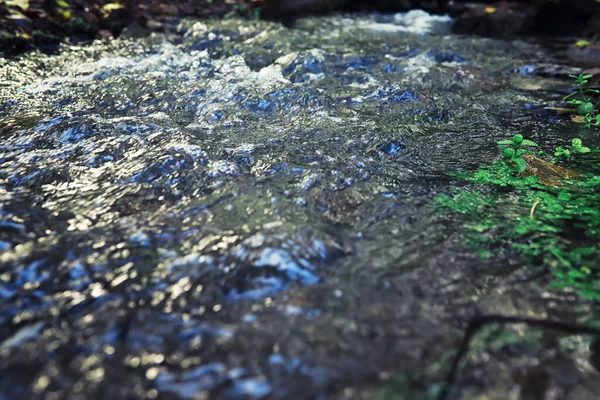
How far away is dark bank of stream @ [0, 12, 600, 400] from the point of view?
124 cm

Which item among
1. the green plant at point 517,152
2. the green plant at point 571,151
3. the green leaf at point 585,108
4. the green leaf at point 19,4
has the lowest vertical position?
the green plant at point 571,151

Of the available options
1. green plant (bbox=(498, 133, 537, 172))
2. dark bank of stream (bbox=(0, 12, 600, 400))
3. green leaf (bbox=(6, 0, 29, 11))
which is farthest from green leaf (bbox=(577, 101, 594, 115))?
green leaf (bbox=(6, 0, 29, 11))

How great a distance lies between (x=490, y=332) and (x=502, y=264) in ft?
1.40

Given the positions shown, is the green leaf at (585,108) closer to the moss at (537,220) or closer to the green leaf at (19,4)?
the moss at (537,220)

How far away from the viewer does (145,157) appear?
8.19 feet

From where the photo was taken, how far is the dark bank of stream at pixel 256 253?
1238 millimetres

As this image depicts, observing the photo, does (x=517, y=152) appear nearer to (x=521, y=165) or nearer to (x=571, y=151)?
(x=521, y=165)

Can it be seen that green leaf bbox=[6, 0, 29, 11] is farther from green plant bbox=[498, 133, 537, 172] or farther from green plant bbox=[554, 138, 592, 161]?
green plant bbox=[554, 138, 592, 161]

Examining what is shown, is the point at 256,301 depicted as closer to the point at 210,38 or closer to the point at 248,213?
the point at 248,213

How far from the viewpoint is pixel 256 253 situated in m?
1.71

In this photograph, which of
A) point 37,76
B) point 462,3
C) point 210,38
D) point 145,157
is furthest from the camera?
point 462,3

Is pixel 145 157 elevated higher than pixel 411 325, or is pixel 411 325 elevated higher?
pixel 145 157

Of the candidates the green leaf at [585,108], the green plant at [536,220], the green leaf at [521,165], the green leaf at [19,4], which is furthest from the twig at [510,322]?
the green leaf at [19,4]

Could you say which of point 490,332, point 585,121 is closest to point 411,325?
point 490,332
